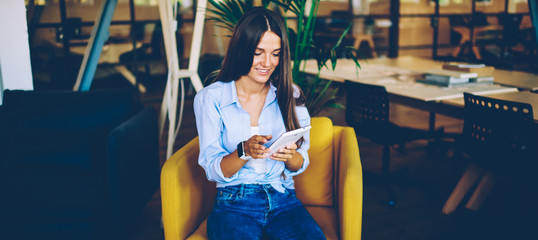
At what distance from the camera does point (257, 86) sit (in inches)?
73.7

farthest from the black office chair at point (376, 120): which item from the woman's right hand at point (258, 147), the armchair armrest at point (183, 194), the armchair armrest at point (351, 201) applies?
the woman's right hand at point (258, 147)

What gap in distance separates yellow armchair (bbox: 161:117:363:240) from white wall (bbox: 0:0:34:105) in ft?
6.09

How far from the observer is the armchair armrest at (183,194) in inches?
68.4

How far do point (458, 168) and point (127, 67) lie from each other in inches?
192

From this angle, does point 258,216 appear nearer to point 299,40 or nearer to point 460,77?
point 299,40

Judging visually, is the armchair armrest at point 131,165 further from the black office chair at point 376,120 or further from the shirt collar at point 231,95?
the black office chair at point 376,120

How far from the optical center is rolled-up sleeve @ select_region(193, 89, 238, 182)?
1.70m

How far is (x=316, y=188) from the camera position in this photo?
2080 millimetres

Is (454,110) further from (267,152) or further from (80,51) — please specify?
(80,51)

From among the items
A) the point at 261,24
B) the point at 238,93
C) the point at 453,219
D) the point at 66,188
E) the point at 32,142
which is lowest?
the point at 453,219

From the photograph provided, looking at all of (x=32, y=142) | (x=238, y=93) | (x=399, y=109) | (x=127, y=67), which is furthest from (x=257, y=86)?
(x=127, y=67)

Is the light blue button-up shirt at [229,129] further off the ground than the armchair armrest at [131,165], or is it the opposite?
the light blue button-up shirt at [229,129]

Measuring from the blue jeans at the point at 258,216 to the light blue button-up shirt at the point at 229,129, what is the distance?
0.04m

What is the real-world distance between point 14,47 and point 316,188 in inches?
95.9
